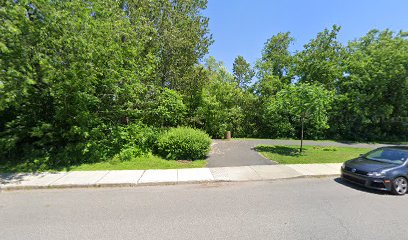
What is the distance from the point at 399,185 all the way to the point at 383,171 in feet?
2.07

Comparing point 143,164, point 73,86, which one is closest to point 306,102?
point 143,164

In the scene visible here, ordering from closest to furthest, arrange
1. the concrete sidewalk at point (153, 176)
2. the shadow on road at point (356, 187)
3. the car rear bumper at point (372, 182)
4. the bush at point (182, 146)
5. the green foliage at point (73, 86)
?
1. the car rear bumper at point (372, 182)
2. the shadow on road at point (356, 187)
3. the concrete sidewalk at point (153, 176)
4. the green foliage at point (73, 86)
5. the bush at point (182, 146)

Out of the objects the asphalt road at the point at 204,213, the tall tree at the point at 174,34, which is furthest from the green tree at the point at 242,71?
the asphalt road at the point at 204,213

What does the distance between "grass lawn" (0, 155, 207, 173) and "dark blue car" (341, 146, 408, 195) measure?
5503 mm

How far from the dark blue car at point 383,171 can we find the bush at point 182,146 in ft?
19.0

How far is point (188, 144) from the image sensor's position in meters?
9.21

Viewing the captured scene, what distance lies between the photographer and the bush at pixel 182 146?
9.27 meters

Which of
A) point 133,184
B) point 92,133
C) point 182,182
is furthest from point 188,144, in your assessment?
point 92,133

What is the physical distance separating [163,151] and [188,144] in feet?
4.56

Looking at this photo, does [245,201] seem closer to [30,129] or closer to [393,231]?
[393,231]

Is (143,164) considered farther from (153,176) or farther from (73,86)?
(73,86)

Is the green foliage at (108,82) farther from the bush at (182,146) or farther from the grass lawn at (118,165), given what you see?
the bush at (182,146)

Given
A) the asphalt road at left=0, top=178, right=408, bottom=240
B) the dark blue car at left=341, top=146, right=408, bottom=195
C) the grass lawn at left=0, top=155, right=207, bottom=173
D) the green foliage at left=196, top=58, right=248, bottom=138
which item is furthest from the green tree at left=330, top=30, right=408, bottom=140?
the grass lawn at left=0, top=155, right=207, bottom=173

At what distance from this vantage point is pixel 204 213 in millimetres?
4355
